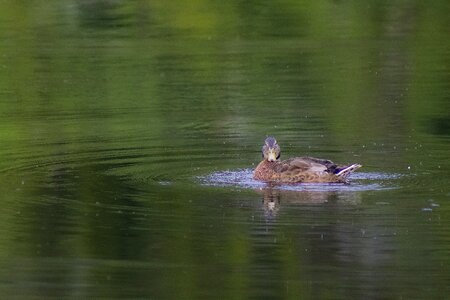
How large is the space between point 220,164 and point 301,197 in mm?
1875

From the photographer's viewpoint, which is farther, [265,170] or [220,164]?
[220,164]

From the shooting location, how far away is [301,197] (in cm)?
1314

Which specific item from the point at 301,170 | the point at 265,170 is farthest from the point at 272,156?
the point at 301,170

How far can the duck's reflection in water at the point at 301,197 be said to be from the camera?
1281 cm

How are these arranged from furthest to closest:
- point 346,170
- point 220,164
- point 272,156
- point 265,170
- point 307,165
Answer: point 220,164, point 272,156, point 265,170, point 307,165, point 346,170

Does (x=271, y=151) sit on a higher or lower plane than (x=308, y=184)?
higher

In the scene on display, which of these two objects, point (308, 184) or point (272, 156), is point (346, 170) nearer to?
point (308, 184)

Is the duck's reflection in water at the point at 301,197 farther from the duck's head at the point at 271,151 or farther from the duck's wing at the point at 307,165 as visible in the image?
the duck's head at the point at 271,151

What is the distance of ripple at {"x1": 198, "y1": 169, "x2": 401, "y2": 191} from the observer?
13.5 m

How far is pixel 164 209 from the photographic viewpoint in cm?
1269

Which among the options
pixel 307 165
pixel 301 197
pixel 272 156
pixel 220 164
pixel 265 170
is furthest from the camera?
pixel 220 164

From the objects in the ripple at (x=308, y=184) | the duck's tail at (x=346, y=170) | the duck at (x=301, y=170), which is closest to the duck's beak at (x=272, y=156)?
the duck at (x=301, y=170)

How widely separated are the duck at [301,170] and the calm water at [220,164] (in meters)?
0.12

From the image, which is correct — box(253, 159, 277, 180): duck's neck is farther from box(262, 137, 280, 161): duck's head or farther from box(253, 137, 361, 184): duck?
box(262, 137, 280, 161): duck's head
